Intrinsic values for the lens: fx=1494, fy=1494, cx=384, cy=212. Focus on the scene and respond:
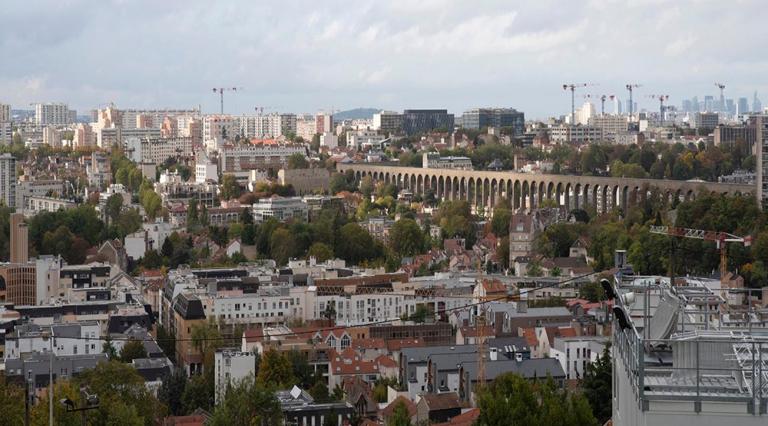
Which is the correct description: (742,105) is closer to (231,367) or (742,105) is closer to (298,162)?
(298,162)

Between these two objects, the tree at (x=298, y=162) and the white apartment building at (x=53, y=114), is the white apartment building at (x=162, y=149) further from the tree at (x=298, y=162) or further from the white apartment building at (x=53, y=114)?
the white apartment building at (x=53, y=114)

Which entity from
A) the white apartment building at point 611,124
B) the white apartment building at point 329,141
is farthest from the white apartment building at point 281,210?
the white apartment building at point 611,124

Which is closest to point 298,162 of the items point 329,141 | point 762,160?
point 329,141

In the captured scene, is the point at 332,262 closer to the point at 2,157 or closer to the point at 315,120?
the point at 2,157

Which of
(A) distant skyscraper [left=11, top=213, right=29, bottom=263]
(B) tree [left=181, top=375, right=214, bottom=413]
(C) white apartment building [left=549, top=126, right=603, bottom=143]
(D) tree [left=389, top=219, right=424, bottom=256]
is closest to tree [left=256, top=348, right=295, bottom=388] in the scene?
(B) tree [left=181, top=375, right=214, bottom=413]

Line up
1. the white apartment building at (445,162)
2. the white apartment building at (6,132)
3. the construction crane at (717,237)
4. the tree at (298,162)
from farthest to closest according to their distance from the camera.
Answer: the white apartment building at (6,132) < the tree at (298,162) < the white apartment building at (445,162) < the construction crane at (717,237)

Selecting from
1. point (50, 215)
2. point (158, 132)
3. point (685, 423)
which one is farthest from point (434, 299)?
point (158, 132)

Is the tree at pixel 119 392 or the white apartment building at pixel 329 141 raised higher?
the white apartment building at pixel 329 141

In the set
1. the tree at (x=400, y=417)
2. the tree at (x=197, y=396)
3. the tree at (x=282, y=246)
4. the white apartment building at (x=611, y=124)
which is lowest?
the tree at (x=197, y=396)
